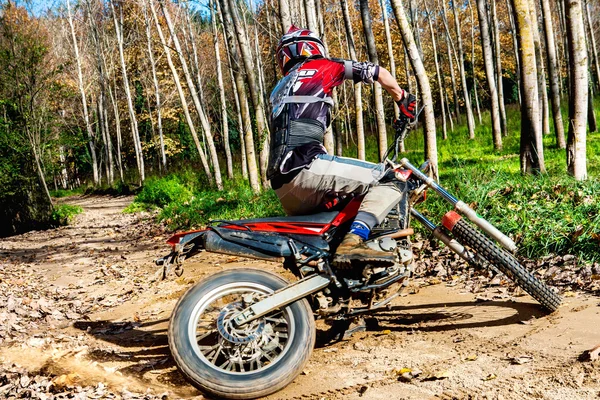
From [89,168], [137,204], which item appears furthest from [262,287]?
[89,168]

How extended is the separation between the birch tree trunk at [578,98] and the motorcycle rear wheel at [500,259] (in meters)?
4.39

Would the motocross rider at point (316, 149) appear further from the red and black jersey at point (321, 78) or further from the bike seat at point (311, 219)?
the bike seat at point (311, 219)

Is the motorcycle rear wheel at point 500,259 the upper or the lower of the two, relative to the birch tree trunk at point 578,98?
lower

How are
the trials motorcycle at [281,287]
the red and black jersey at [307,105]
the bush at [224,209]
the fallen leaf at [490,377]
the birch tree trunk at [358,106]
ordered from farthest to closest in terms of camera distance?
the birch tree trunk at [358,106], the bush at [224,209], the red and black jersey at [307,105], the trials motorcycle at [281,287], the fallen leaf at [490,377]

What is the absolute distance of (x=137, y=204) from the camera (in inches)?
827

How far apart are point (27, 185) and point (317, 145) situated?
749 inches

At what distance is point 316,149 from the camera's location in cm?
A: 385

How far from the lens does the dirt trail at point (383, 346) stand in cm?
323

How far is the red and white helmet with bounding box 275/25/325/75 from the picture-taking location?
4.04m

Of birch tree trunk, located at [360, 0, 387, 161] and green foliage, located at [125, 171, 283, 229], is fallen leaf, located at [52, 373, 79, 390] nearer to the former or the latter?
green foliage, located at [125, 171, 283, 229]

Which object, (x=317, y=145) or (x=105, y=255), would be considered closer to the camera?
(x=317, y=145)

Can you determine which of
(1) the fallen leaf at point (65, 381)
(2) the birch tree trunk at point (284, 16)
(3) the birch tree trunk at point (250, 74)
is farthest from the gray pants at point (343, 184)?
(3) the birch tree trunk at point (250, 74)

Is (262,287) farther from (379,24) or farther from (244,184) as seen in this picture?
(379,24)

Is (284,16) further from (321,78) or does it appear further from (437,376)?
(437,376)
